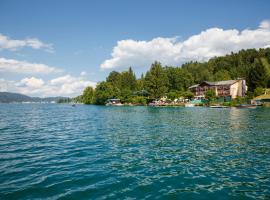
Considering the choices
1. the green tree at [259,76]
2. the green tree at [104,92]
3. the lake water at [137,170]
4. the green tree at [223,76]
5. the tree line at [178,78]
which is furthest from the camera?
the green tree at [104,92]

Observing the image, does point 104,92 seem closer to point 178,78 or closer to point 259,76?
point 178,78

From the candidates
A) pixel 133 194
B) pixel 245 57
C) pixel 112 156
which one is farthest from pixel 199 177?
pixel 245 57

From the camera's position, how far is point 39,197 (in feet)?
32.3

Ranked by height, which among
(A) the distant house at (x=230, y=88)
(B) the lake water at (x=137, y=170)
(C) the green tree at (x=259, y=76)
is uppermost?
(C) the green tree at (x=259, y=76)

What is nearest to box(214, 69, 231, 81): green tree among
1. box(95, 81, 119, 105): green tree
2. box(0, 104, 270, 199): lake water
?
box(95, 81, 119, 105): green tree

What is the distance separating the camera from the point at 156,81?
485 ft

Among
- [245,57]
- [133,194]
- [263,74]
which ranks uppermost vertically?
Result: [245,57]

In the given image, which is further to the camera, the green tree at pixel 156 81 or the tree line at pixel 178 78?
the green tree at pixel 156 81

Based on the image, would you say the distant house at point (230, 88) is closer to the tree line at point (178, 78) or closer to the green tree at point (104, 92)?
the tree line at point (178, 78)

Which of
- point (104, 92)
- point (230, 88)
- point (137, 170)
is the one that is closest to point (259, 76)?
point (230, 88)

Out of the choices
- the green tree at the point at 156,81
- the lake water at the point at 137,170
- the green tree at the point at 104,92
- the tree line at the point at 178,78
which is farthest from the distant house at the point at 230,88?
the lake water at the point at 137,170

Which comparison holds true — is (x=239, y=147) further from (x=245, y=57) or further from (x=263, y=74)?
(x=245, y=57)

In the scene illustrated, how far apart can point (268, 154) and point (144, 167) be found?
9593 millimetres

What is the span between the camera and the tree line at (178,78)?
428 ft
